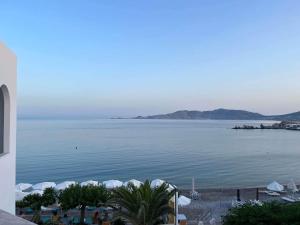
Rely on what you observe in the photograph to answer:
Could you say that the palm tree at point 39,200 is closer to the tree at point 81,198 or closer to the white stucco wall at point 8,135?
the tree at point 81,198

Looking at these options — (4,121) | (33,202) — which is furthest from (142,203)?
(33,202)

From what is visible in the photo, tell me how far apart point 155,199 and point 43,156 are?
5091cm

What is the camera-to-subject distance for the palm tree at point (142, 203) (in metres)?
10.5

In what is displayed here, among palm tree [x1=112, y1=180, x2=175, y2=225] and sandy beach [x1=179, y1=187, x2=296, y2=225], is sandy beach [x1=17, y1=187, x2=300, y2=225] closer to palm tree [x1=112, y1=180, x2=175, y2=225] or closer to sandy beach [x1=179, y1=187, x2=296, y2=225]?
sandy beach [x1=179, y1=187, x2=296, y2=225]

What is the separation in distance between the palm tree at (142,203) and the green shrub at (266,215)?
3090 mm

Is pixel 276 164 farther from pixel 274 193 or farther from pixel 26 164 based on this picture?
pixel 26 164

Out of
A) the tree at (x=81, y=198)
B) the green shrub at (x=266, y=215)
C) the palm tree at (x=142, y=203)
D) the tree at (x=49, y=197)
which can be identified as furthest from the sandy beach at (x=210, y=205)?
the green shrub at (x=266, y=215)

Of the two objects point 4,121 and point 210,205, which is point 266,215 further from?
point 210,205

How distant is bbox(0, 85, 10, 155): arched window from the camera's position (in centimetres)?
820

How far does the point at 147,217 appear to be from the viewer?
10609 millimetres

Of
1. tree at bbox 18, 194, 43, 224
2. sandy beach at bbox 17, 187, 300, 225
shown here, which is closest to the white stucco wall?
tree at bbox 18, 194, 43, 224

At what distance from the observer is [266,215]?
24.8 ft

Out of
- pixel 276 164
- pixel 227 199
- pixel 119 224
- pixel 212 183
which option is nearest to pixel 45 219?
pixel 119 224

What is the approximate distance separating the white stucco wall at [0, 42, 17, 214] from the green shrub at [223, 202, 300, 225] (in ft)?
16.4
